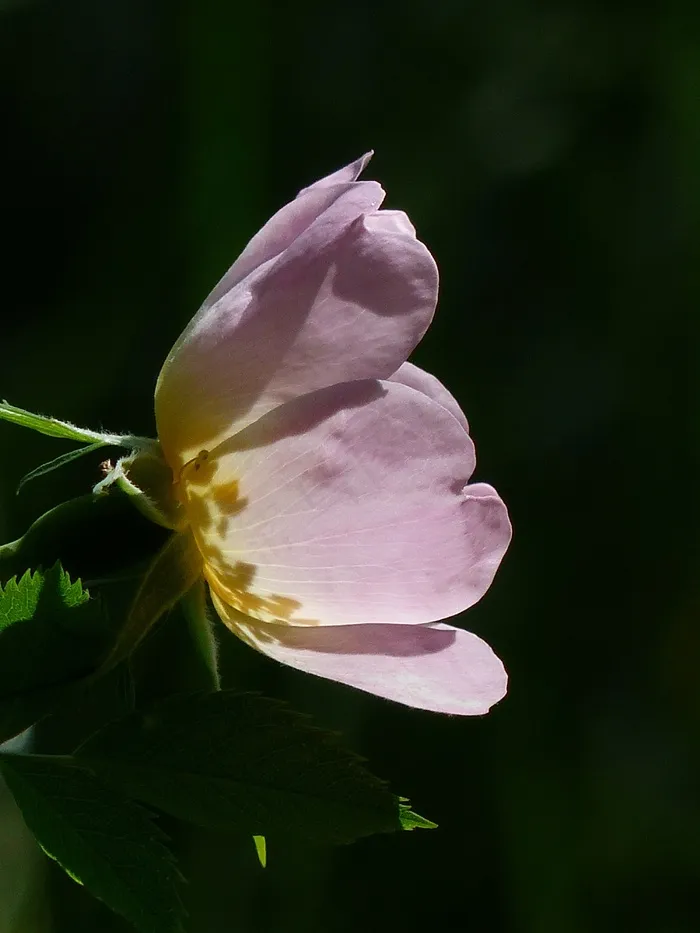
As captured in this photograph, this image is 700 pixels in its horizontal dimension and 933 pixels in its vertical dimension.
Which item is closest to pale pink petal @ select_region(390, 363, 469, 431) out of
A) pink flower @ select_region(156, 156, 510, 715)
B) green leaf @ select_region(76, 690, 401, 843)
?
pink flower @ select_region(156, 156, 510, 715)

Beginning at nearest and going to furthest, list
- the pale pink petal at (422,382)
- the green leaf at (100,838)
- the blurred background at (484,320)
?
the green leaf at (100,838), the pale pink petal at (422,382), the blurred background at (484,320)

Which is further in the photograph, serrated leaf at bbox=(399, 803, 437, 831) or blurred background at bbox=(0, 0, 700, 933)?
blurred background at bbox=(0, 0, 700, 933)

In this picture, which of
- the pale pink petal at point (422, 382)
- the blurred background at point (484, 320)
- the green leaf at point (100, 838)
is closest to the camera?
the green leaf at point (100, 838)

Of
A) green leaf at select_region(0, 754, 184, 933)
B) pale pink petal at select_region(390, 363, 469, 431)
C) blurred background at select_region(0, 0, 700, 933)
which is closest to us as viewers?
green leaf at select_region(0, 754, 184, 933)

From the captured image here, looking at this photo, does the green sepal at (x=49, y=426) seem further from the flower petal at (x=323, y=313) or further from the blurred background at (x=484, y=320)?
the blurred background at (x=484, y=320)

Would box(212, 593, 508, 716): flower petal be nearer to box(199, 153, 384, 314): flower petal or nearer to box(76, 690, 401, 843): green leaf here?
box(76, 690, 401, 843): green leaf

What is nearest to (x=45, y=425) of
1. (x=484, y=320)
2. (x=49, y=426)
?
(x=49, y=426)

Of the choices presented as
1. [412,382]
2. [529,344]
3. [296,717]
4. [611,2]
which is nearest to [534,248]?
[529,344]

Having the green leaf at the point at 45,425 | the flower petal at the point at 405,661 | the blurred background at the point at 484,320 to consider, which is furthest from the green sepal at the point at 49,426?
the blurred background at the point at 484,320
